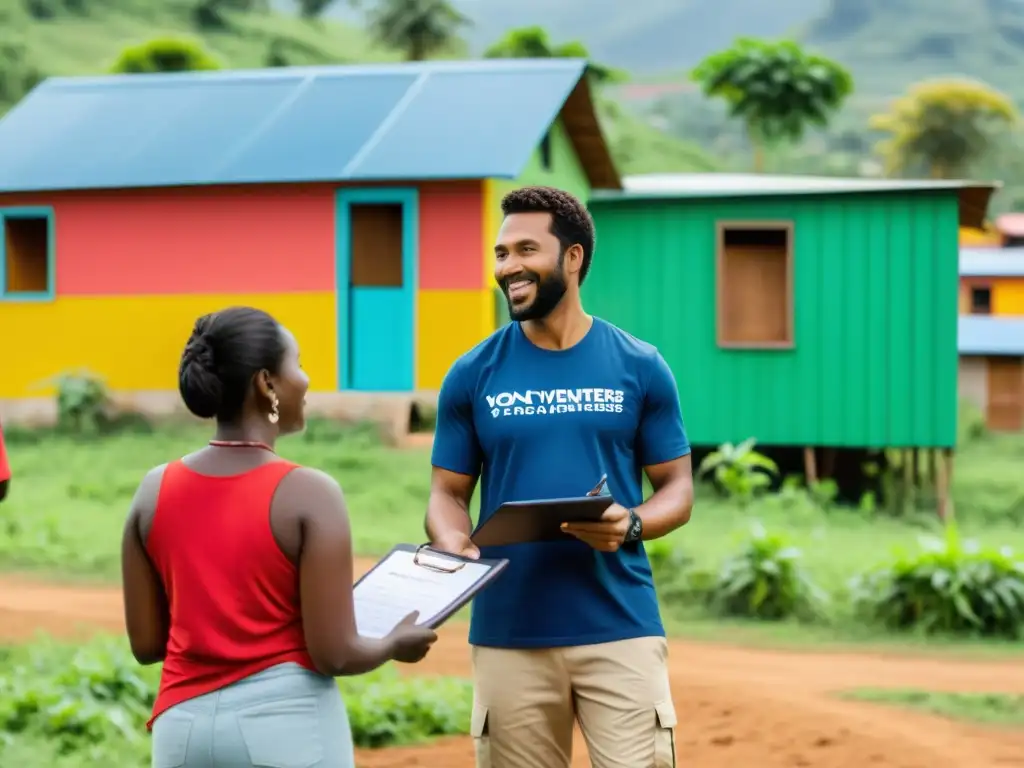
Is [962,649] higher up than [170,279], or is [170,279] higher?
[170,279]

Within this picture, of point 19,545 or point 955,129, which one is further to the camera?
point 955,129

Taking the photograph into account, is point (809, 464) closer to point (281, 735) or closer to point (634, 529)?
point (634, 529)

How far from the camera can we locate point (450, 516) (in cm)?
375

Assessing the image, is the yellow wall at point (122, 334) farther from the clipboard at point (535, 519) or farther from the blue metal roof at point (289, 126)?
the clipboard at point (535, 519)

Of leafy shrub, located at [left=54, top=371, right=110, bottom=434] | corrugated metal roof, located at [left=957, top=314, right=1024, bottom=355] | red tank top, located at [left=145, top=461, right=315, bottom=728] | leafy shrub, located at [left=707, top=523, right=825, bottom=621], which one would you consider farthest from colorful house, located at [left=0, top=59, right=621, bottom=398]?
corrugated metal roof, located at [left=957, top=314, right=1024, bottom=355]

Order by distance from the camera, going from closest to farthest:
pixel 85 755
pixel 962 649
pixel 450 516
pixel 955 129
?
pixel 450 516 → pixel 85 755 → pixel 962 649 → pixel 955 129

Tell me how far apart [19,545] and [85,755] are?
21.8 ft

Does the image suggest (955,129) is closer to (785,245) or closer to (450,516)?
(785,245)

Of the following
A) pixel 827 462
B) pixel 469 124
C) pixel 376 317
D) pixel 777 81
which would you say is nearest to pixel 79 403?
pixel 376 317

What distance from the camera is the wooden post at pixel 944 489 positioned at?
52.2ft

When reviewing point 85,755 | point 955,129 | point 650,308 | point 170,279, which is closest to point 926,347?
point 650,308

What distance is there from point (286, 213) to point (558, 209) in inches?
576

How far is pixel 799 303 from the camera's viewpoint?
16.5 metres

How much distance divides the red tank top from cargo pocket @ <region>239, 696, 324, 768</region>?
0.08 meters
